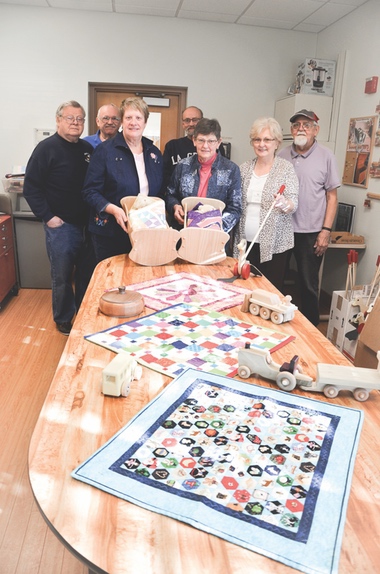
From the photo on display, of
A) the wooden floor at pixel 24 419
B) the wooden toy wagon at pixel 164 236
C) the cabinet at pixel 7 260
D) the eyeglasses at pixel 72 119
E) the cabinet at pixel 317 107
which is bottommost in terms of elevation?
the wooden floor at pixel 24 419

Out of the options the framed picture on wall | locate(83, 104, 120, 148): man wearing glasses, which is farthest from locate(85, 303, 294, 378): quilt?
the framed picture on wall

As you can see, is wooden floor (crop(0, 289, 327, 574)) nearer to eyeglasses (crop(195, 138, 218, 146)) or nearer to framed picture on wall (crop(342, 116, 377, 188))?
framed picture on wall (crop(342, 116, 377, 188))

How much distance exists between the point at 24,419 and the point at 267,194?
5.77 feet

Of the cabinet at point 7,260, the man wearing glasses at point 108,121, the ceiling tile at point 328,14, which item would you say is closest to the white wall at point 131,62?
A: the ceiling tile at point 328,14

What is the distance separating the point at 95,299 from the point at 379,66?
316 centimetres

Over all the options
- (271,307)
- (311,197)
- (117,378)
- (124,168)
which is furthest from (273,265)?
(117,378)

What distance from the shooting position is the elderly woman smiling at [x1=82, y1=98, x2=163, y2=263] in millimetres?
2436

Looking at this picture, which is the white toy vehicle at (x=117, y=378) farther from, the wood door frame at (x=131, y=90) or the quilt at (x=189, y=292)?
the wood door frame at (x=131, y=90)

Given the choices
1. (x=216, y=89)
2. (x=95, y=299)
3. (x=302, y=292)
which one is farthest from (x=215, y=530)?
(x=216, y=89)

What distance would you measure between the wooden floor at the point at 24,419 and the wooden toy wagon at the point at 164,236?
1012 mm

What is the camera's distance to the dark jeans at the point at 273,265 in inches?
112

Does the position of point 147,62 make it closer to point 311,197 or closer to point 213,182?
point 311,197

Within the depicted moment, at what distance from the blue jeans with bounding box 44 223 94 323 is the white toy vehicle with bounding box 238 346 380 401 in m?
2.19

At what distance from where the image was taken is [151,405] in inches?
41.8
